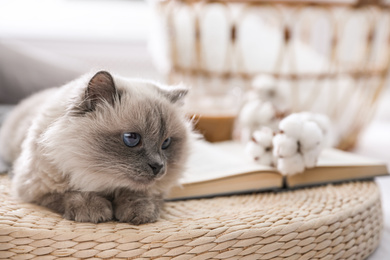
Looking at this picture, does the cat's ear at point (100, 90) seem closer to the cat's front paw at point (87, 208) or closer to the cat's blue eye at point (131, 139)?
the cat's blue eye at point (131, 139)

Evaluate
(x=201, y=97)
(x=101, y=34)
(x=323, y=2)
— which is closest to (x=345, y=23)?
(x=323, y=2)

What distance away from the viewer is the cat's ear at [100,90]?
0.74m

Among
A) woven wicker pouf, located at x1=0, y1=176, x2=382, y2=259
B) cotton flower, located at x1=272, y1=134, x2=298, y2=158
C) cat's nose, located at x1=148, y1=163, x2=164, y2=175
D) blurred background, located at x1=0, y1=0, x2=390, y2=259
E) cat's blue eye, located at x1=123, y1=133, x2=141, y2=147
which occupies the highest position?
blurred background, located at x1=0, y1=0, x2=390, y2=259

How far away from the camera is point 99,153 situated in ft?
2.45

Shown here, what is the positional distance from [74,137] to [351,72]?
4.41 feet

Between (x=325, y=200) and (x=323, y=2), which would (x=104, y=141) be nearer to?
(x=325, y=200)

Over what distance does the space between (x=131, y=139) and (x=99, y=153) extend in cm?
7

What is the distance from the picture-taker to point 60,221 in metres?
0.72

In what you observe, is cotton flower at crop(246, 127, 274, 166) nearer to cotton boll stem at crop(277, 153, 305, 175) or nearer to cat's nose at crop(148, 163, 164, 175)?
cotton boll stem at crop(277, 153, 305, 175)

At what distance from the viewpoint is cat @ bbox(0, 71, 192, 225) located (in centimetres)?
75

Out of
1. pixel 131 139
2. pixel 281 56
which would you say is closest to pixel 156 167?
pixel 131 139

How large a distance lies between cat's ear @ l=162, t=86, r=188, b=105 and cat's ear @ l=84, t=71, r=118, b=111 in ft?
0.47

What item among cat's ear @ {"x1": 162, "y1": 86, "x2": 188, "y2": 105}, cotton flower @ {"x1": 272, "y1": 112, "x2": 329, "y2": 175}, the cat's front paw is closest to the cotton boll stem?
cotton flower @ {"x1": 272, "y1": 112, "x2": 329, "y2": 175}

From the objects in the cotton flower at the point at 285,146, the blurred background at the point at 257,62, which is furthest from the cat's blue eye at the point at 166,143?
the blurred background at the point at 257,62
